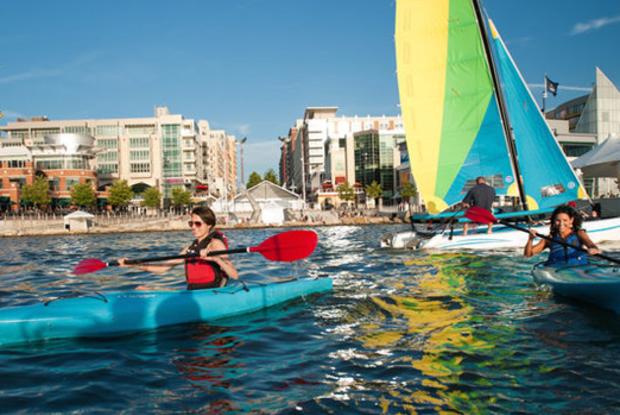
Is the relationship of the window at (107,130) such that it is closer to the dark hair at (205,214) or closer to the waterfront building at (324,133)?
the waterfront building at (324,133)

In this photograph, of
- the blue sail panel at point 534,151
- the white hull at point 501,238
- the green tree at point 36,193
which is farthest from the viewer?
the green tree at point 36,193

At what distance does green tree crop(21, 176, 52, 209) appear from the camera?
67750 millimetres

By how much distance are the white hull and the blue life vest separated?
720cm

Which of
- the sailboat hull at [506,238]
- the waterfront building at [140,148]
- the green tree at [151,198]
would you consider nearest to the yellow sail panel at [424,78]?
the sailboat hull at [506,238]

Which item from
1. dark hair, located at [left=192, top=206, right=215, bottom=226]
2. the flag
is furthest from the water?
the flag

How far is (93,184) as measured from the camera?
78.7m

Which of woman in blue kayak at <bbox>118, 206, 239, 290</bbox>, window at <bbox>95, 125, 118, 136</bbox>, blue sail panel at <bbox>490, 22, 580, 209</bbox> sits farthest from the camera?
window at <bbox>95, 125, 118, 136</bbox>

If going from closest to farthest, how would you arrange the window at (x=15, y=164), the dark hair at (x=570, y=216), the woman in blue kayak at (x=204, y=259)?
1. the woman in blue kayak at (x=204, y=259)
2. the dark hair at (x=570, y=216)
3. the window at (x=15, y=164)

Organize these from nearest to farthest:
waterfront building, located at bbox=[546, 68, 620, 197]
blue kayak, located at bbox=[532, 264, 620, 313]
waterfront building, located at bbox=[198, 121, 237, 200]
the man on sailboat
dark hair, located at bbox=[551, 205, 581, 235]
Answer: blue kayak, located at bbox=[532, 264, 620, 313], dark hair, located at bbox=[551, 205, 581, 235], the man on sailboat, waterfront building, located at bbox=[546, 68, 620, 197], waterfront building, located at bbox=[198, 121, 237, 200]

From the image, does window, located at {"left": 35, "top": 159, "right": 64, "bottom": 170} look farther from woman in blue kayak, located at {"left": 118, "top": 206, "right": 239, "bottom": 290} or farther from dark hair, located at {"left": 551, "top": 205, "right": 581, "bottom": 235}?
dark hair, located at {"left": 551, "top": 205, "right": 581, "bottom": 235}

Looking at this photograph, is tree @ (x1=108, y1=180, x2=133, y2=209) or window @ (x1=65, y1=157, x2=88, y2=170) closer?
tree @ (x1=108, y1=180, x2=133, y2=209)

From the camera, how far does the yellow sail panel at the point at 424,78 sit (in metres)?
18.7

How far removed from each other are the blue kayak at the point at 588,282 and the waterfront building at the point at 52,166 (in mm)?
77189

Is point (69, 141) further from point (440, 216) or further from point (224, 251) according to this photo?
point (224, 251)
